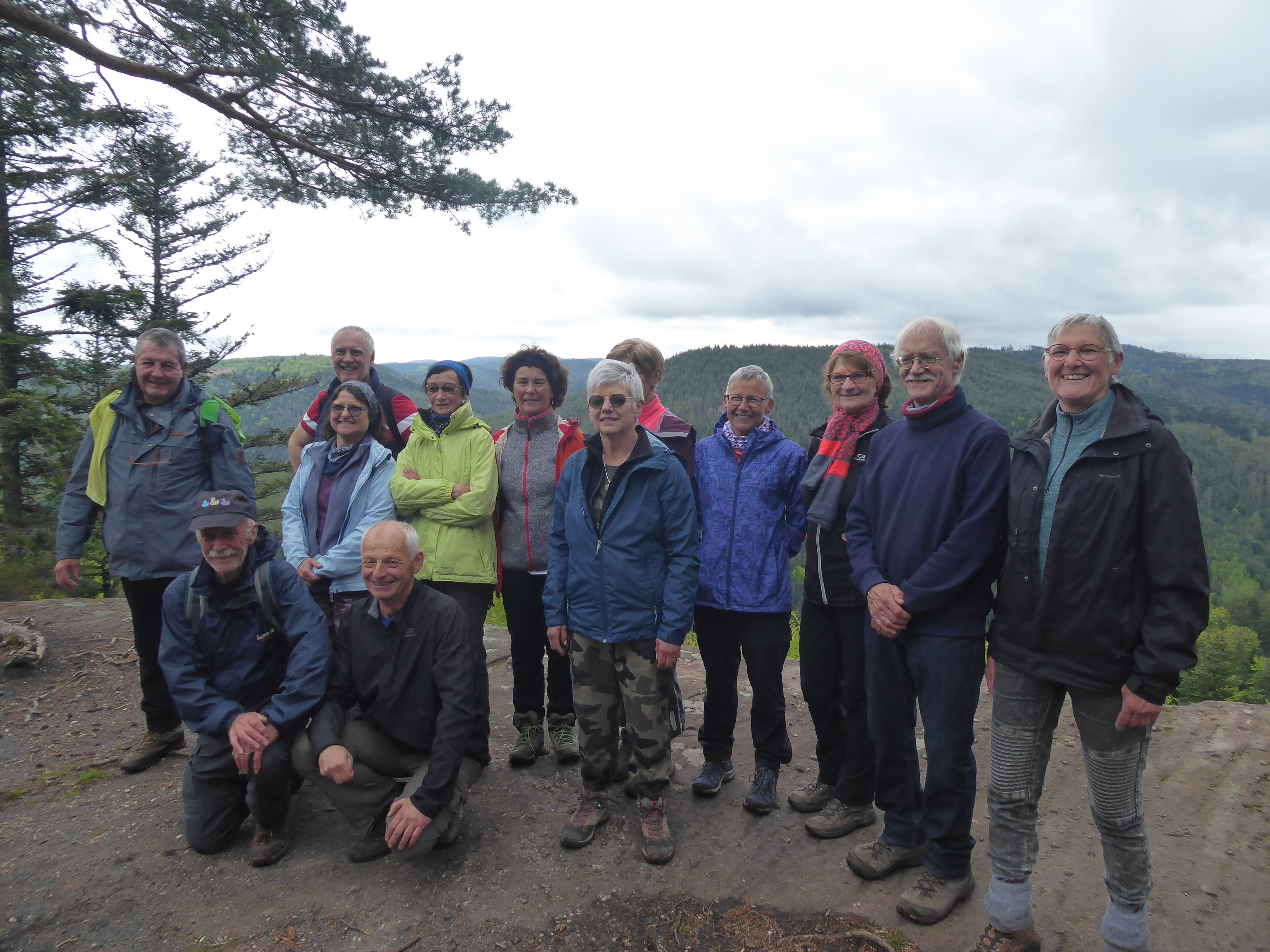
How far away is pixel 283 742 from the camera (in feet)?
10.4

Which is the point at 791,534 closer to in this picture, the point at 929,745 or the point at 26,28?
the point at 929,745

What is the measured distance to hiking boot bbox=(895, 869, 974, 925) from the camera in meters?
2.67

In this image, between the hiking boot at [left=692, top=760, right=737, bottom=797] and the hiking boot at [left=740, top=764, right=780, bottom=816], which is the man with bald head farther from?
the hiking boot at [left=740, top=764, right=780, bottom=816]

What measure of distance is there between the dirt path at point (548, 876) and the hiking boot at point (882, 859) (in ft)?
0.16

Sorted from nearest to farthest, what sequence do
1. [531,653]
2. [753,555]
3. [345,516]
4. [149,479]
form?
1. [753,555]
2. [345,516]
3. [149,479]
4. [531,653]

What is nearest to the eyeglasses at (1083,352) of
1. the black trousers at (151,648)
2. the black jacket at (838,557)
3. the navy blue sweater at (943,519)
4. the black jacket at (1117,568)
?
the black jacket at (1117,568)

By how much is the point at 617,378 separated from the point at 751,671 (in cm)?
168

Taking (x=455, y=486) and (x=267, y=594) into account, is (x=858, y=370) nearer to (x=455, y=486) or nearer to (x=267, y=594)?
(x=455, y=486)

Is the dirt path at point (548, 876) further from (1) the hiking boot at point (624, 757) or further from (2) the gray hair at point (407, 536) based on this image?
(2) the gray hair at point (407, 536)

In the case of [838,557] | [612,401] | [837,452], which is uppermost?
[612,401]

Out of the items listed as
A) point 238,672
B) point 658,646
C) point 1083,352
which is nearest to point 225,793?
point 238,672

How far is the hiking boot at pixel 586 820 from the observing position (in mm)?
3234

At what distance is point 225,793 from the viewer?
3240mm

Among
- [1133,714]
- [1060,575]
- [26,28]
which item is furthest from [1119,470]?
[26,28]
